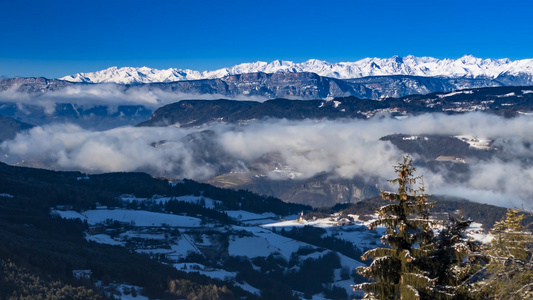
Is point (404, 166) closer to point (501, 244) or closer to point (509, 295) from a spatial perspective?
point (501, 244)

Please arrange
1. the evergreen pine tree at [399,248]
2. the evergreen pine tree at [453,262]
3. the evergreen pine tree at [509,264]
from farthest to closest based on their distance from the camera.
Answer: the evergreen pine tree at [453,262] → the evergreen pine tree at [399,248] → the evergreen pine tree at [509,264]

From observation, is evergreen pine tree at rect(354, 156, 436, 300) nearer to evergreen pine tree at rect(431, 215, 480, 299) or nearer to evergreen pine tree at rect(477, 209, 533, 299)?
evergreen pine tree at rect(431, 215, 480, 299)

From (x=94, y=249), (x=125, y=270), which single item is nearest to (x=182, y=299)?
(x=125, y=270)

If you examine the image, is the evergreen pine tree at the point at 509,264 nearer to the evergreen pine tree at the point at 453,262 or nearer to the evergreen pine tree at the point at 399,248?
the evergreen pine tree at the point at 453,262

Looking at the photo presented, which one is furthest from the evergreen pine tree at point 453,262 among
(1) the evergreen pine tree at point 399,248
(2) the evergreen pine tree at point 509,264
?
(1) the evergreen pine tree at point 399,248

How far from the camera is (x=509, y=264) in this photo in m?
29.8

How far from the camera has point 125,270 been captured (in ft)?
460

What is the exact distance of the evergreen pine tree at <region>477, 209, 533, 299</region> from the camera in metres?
26.8

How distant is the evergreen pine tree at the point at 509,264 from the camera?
2680 cm

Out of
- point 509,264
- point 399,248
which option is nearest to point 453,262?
point 399,248

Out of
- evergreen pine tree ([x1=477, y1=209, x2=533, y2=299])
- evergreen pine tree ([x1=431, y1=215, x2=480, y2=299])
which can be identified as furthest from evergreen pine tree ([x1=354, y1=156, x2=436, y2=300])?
evergreen pine tree ([x1=477, y1=209, x2=533, y2=299])

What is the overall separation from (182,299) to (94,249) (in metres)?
49.9

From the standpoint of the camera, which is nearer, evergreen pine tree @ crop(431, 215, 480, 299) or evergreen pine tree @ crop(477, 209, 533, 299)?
evergreen pine tree @ crop(477, 209, 533, 299)

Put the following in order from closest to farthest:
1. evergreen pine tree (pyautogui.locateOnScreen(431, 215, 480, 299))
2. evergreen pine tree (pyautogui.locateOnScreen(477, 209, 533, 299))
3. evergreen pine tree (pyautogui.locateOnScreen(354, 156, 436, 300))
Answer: evergreen pine tree (pyautogui.locateOnScreen(477, 209, 533, 299)) → evergreen pine tree (pyautogui.locateOnScreen(354, 156, 436, 300)) → evergreen pine tree (pyautogui.locateOnScreen(431, 215, 480, 299))
